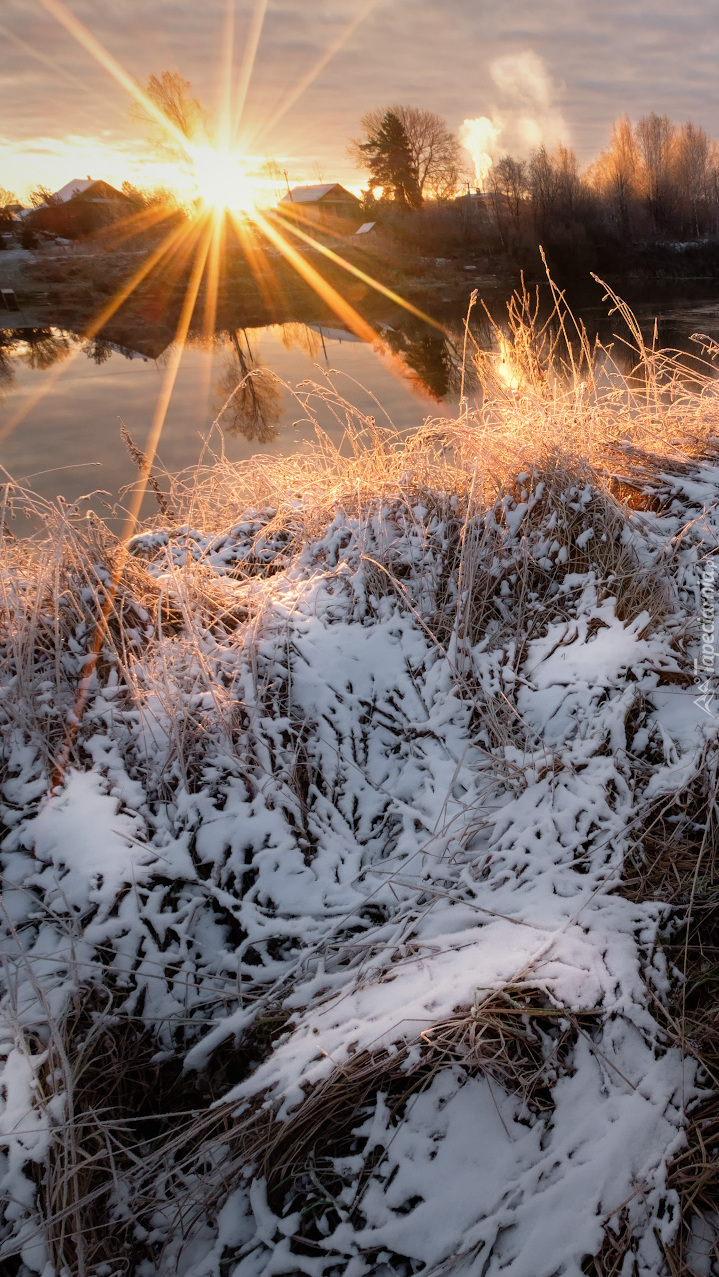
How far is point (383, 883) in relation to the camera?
198 centimetres

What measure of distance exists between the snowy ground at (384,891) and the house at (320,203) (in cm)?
4649

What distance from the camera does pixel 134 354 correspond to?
2031 cm

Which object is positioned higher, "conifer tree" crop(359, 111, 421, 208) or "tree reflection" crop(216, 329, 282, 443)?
"conifer tree" crop(359, 111, 421, 208)

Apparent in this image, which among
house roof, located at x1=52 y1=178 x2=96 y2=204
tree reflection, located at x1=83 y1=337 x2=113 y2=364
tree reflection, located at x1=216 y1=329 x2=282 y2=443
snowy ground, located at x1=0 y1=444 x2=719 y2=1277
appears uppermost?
house roof, located at x1=52 y1=178 x2=96 y2=204

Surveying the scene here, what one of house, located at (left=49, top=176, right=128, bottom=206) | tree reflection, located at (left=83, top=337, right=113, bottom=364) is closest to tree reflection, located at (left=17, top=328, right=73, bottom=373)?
tree reflection, located at (left=83, top=337, right=113, bottom=364)

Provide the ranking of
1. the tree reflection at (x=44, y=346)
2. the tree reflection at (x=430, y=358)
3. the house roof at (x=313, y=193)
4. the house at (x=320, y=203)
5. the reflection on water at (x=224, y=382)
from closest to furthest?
the reflection on water at (x=224, y=382) → the tree reflection at (x=430, y=358) → the tree reflection at (x=44, y=346) → the house at (x=320, y=203) → the house roof at (x=313, y=193)

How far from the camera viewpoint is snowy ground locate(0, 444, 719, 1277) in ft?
4.15

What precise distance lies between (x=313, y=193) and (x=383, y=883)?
234ft

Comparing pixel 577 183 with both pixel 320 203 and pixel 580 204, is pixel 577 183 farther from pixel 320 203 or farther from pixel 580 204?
Answer: pixel 320 203

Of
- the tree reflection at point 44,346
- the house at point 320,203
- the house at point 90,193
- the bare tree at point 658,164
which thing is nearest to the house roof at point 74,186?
the house at point 90,193

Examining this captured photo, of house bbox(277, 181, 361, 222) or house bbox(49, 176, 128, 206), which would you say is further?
house bbox(277, 181, 361, 222)

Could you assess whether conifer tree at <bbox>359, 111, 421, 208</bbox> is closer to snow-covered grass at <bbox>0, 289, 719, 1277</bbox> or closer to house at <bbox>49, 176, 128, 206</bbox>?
house at <bbox>49, 176, 128, 206</bbox>

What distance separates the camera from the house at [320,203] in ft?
139

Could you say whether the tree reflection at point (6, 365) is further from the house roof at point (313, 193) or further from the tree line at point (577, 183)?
the house roof at point (313, 193)
